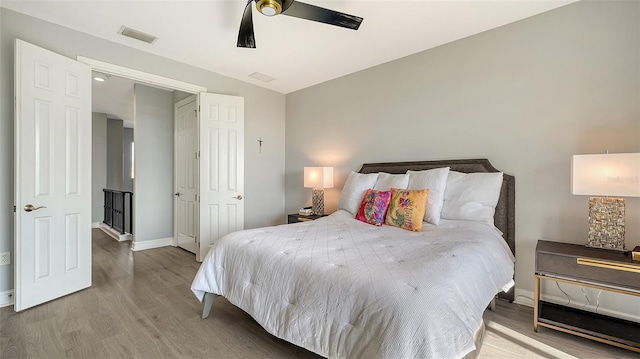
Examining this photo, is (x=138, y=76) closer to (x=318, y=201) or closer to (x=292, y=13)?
(x=292, y=13)

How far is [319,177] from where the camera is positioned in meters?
3.89

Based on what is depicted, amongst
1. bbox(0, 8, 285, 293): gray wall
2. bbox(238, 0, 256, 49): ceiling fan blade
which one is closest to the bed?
bbox(238, 0, 256, 49): ceiling fan blade

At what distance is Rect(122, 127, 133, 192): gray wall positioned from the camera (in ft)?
25.4

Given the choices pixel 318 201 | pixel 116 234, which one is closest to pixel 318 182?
pixel 318 201

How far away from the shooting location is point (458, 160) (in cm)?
293

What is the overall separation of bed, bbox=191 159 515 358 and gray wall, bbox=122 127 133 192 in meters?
7.21

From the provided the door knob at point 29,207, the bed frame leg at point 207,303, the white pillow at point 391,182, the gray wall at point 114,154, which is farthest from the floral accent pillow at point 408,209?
the gray wall at point 114,154

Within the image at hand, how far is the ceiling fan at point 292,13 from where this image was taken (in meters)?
1.94

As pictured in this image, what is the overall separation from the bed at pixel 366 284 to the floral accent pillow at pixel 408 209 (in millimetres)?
100

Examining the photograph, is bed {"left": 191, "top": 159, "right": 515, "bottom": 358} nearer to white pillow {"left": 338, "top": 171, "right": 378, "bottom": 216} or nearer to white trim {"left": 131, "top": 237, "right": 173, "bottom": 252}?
white pillow {"left": 338, "top": 171, "right": 378, "bottom": 216}

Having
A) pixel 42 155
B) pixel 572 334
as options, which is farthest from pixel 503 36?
pixel 42 155

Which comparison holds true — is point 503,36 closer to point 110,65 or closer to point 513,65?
point 513,65

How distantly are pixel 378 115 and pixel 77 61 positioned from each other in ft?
11.0

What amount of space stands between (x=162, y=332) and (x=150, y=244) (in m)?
2.99
